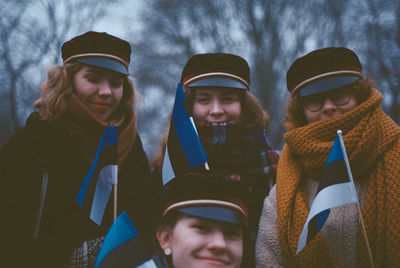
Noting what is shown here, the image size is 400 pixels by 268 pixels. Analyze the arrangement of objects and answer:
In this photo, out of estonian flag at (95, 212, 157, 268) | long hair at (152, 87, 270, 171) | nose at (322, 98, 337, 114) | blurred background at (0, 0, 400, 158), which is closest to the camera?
estonian flag at (95, 212, 157, 268)

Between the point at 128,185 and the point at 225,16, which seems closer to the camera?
the point at 128,185

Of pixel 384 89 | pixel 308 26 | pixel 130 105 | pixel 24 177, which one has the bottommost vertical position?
pixel 24 177

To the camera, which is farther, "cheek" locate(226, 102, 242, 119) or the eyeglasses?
"cheek" locate(226, 102, 242, 119)

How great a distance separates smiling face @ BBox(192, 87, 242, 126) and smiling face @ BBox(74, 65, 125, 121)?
0.66 metres

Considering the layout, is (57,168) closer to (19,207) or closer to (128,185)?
(19,207)

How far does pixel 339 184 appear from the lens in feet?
6.63

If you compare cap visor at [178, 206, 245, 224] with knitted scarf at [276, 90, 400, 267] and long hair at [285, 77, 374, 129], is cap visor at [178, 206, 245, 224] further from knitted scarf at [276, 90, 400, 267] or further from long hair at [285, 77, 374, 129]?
long hair at [285, 77, 374, 129]

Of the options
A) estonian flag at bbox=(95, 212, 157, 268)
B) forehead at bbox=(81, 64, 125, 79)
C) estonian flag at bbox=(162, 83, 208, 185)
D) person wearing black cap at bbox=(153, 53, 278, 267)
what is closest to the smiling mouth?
estonian flag at bbox=(95, 212, 157, 268)

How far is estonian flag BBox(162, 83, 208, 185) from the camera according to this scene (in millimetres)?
2371

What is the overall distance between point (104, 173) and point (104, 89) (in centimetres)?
→ 76

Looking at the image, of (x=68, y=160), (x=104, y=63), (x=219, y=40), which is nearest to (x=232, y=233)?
(x=68, y=160)

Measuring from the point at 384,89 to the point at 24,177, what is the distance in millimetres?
8374

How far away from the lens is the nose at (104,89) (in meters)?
2.83

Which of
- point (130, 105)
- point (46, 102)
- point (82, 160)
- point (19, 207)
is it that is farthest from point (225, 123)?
point (19, 207)
